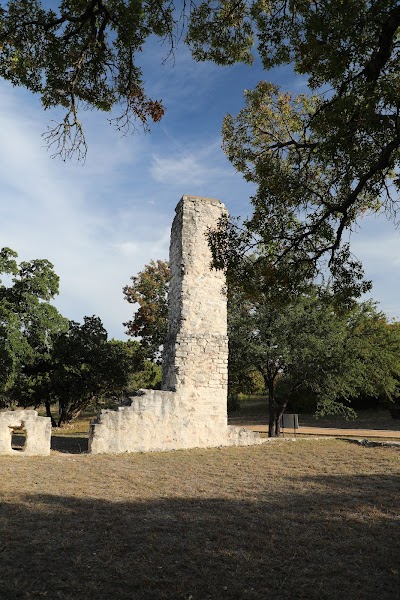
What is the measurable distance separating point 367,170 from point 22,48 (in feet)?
18.3

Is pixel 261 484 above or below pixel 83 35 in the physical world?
below

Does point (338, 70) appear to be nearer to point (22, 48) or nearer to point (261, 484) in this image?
point (22, 48)

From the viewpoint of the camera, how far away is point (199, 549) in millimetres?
4953

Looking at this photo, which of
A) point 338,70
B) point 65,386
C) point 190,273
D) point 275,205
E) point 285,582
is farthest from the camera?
point 65,386

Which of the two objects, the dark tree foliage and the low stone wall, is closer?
the low stone wall

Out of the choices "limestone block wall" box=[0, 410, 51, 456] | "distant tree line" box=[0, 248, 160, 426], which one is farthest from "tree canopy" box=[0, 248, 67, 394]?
"limestone block wall" box=[0, 410, 51, 456]

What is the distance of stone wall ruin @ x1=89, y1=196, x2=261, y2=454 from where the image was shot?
12.9m

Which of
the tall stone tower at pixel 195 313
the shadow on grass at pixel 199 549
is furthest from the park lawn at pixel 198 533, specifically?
the tall stone tower at pixel 195 313

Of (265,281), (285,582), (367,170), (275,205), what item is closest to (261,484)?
(265,281)

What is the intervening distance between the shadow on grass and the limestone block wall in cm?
514

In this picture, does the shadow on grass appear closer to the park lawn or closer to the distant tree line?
the park lawn

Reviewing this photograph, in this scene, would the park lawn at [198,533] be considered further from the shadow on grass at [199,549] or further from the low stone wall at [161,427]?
the low stone wall at [161,427]

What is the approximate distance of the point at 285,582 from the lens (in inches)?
164

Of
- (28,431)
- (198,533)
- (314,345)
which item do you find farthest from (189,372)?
(198,533)
